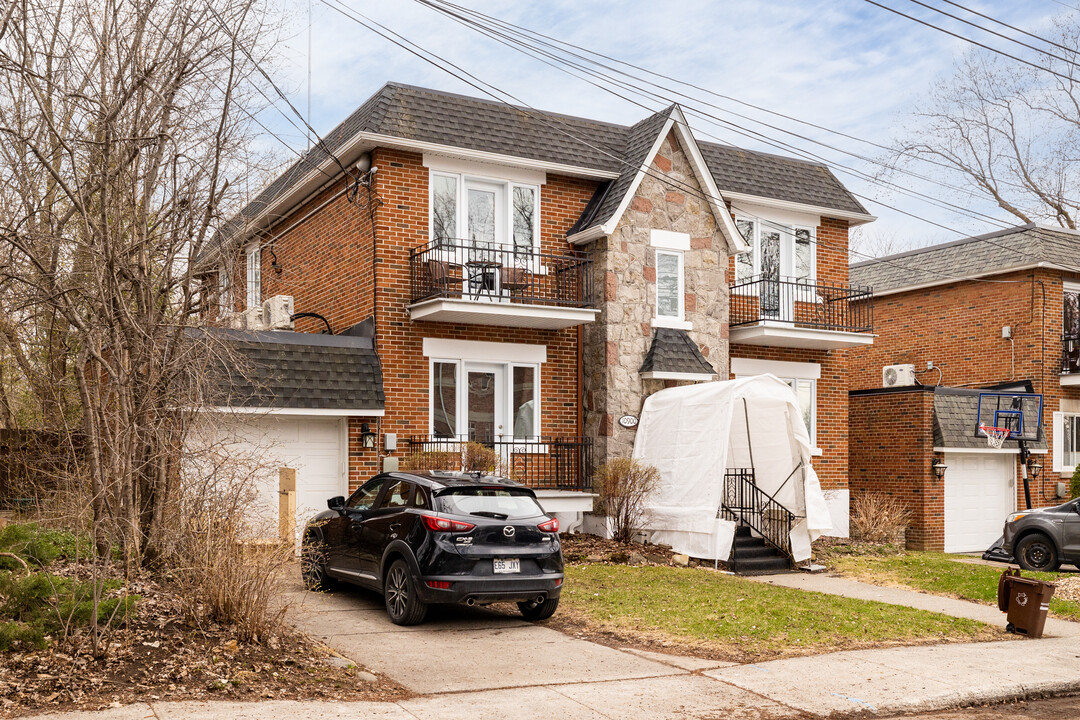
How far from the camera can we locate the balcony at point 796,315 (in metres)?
20.7

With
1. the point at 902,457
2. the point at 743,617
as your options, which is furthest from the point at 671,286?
the point at 743,617

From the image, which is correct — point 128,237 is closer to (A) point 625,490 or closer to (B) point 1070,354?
(A) point 625,490

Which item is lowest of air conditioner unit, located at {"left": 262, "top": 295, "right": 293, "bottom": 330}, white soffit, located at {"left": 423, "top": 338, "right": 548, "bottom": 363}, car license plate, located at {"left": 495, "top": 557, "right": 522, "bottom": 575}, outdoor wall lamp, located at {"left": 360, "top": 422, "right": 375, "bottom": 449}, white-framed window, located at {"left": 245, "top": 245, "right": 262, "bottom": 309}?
car license plate, located at {"left": 495, "top": 557, "right": 522, "bottom": 575}

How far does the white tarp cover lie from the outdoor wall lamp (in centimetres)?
496

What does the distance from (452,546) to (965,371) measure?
20.8 metres

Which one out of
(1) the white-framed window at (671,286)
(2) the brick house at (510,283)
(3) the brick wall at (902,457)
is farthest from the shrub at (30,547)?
(3) the brick wall at (902,457)

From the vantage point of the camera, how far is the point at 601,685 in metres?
8.50

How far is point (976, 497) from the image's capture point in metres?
23.9

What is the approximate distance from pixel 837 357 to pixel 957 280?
255 inches

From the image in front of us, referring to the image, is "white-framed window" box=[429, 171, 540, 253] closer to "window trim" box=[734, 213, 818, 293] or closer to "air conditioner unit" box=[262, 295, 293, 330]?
"air conditioner unit" box=[262, 295, 293, 330]

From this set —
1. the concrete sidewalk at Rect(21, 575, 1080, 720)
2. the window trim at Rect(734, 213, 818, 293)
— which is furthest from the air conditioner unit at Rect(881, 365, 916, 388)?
the concrete sidewalk at Rect(21, 575, 1080, 720)

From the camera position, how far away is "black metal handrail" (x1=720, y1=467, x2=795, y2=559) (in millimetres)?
17547

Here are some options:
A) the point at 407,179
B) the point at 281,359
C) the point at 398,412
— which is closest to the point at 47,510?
the point at 281,359

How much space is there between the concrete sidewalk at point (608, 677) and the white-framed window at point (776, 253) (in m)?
11.7
